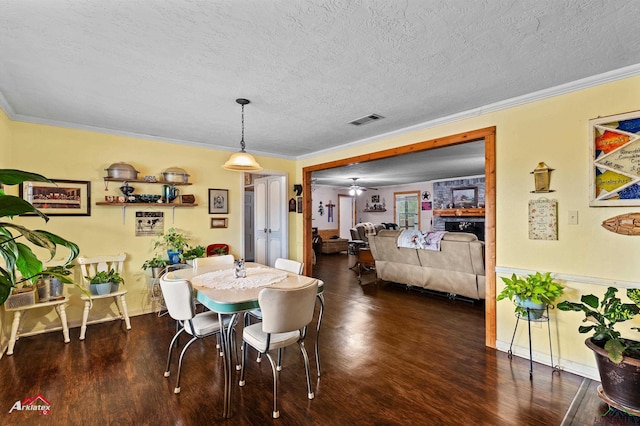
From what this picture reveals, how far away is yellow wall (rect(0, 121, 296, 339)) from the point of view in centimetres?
358

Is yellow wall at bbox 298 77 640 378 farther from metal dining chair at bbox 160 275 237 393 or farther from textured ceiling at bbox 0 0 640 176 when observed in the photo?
metal dining chair at bbox 160 275 237 393

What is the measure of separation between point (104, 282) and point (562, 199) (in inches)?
184

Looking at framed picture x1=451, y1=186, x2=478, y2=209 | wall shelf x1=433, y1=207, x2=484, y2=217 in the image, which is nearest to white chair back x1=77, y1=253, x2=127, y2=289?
wall shelf x1=433, y1=207, x2=484, y2=217

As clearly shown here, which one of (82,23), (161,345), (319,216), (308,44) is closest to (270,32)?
(308,44)

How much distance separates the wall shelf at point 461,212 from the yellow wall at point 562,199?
580 centimetres

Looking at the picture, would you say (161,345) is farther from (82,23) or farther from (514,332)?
(514,332)

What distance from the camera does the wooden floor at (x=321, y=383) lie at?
6.87 feet

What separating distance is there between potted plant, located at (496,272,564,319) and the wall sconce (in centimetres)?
73

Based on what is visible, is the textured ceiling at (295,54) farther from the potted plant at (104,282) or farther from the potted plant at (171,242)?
the potted plant at (104,282)

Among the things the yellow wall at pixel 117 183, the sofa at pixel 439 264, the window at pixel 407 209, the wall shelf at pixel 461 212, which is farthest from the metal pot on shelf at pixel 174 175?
the window at pixel 407 209

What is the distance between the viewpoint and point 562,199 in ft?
8.91

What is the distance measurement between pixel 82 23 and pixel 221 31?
77cm

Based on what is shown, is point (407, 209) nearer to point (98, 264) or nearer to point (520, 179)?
point (520, 179)

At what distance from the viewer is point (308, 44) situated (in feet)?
6.70
